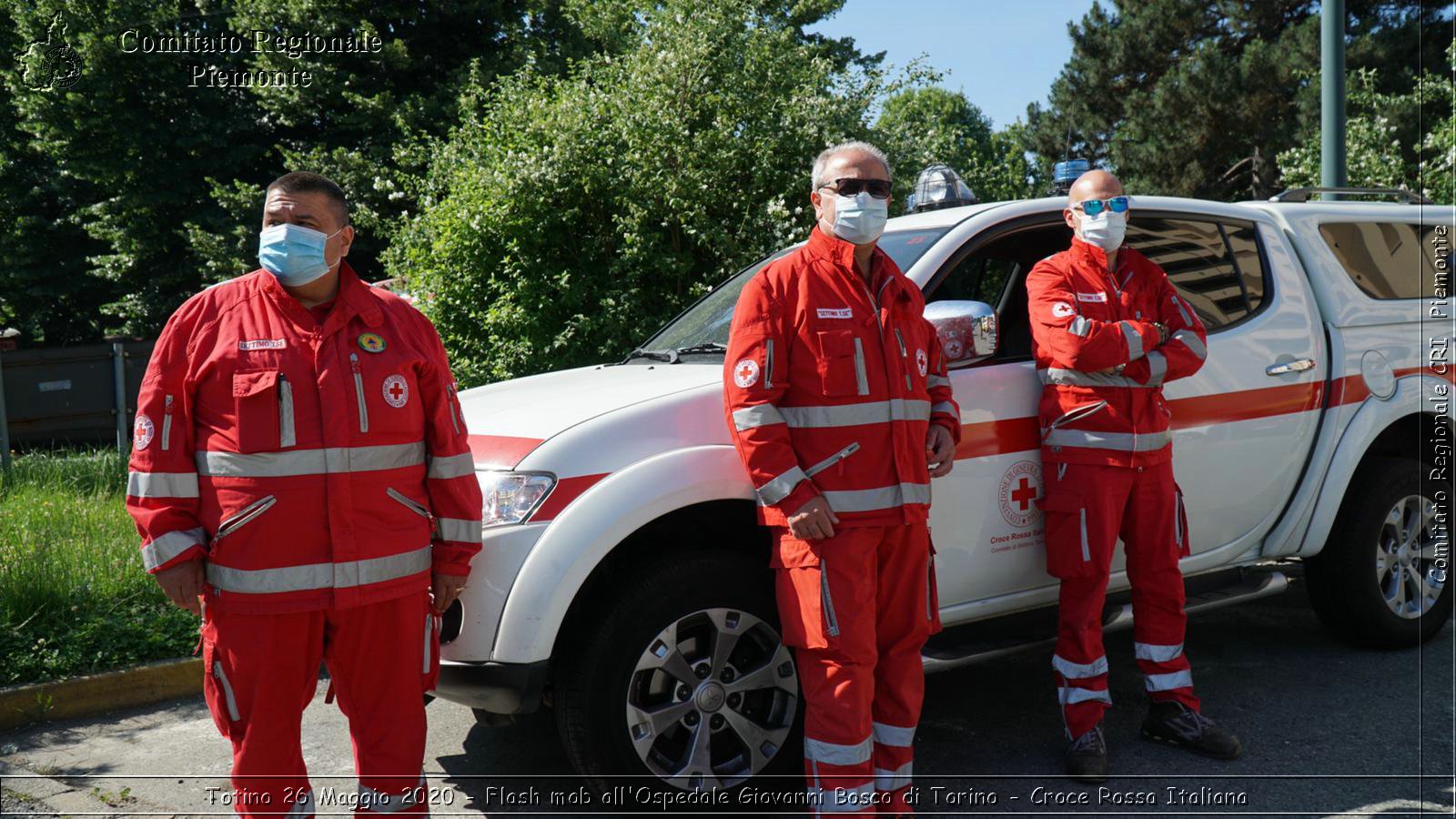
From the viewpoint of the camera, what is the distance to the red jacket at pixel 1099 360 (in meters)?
3.92

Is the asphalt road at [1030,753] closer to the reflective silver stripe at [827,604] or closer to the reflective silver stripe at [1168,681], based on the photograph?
the reflective silver stripe at [1168,681]

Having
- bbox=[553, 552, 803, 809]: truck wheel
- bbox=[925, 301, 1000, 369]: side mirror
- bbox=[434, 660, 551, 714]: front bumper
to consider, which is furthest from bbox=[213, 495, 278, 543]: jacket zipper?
bbox=[925, 301, 1000, 369]: side mirror

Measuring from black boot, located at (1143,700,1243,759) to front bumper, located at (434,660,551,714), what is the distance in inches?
92.0

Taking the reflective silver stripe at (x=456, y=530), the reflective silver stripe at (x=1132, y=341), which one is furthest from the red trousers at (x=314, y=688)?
the reflective silver stripe at (x=1132, y=341)

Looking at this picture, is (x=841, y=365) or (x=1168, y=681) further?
(x=1168, y=681)

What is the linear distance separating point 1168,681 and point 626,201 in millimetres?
5320

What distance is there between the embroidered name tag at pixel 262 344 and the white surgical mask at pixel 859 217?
1587 millimetres

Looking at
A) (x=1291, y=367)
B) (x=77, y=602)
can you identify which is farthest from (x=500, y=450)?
(x=1291, y=367)

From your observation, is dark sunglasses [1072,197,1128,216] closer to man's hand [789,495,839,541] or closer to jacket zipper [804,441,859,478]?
jacket zipper [804,441,859,478]

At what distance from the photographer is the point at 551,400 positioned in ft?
12.8

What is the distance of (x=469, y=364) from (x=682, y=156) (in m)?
2.19

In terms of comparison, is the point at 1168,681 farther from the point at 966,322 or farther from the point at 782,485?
the point at 782,485

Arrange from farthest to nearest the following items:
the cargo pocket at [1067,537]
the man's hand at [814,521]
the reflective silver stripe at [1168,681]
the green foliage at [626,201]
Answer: the green foliage at [626,201] → the reflective silver stripe at [1168,681] → the cargo pocket at [1067,537] → the man's hand at [814,521]

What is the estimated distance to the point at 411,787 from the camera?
9.90 feet
